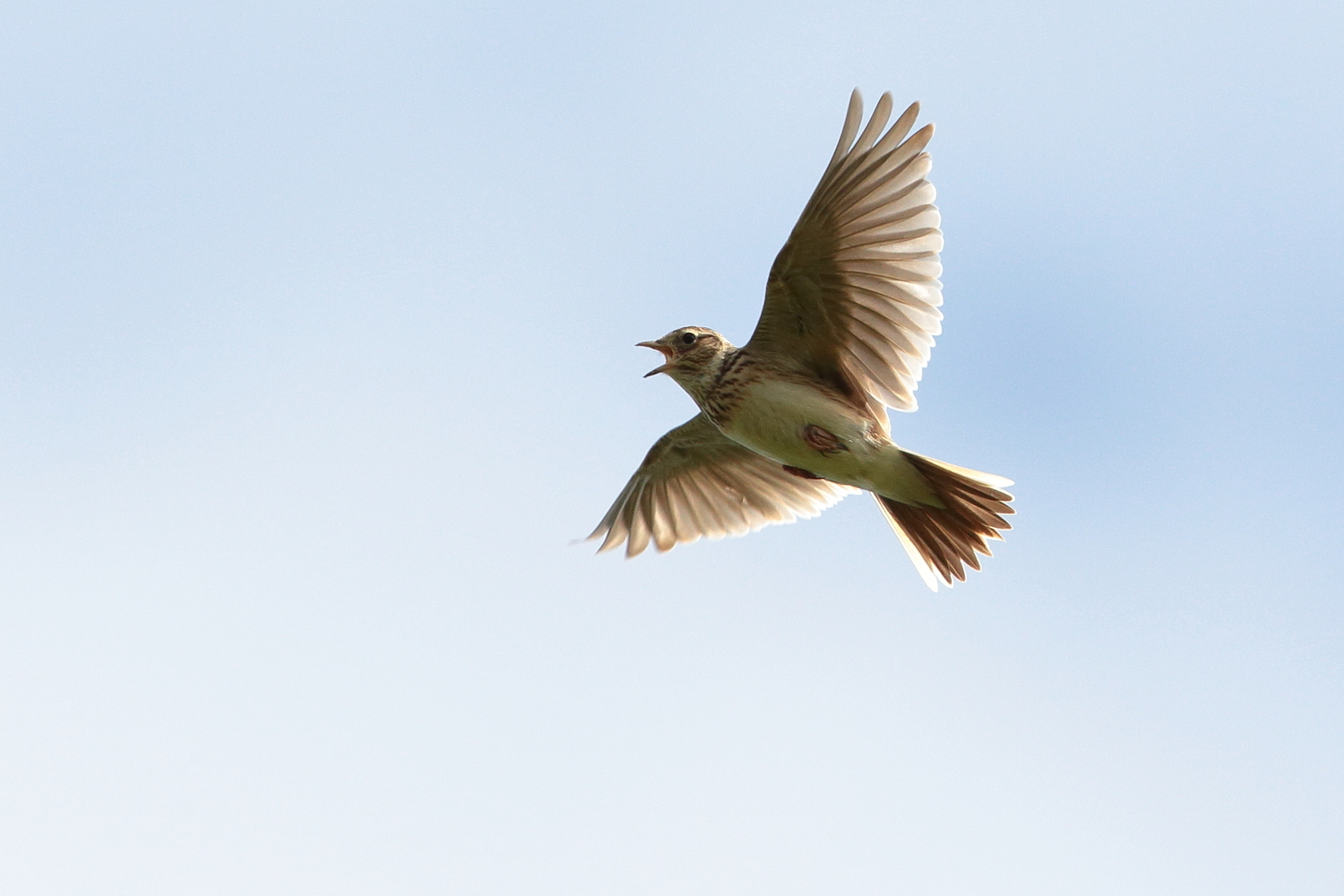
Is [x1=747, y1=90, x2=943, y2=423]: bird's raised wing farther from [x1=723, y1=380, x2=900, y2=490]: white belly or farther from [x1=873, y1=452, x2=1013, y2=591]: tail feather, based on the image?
[x1=873, y1=452, x2=1013, y2=591]: tail feather

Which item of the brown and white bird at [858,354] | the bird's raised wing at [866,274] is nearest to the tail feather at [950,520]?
the brown and white bird at [858,354]

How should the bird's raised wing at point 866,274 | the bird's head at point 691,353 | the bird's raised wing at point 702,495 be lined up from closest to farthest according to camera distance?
the bird's raised wing at point 866,274
the bird's head at point 691,353
the bird's raised wing at point 702,495

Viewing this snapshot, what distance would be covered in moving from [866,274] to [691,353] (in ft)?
4.32

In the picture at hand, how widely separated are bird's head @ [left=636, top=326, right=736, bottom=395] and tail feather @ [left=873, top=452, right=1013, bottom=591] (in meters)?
1.30

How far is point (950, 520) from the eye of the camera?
7590mm

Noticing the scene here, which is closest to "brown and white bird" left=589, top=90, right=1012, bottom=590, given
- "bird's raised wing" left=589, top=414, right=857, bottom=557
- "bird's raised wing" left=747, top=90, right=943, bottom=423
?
"bird's raised wing" left=747, top=90, right=943, bottom=423

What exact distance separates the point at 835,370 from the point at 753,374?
50 cm

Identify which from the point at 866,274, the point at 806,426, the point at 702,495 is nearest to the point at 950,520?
the point at 806,426

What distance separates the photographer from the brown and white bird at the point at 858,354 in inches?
281

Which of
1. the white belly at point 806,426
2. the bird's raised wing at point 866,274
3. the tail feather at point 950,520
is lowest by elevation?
the tail feather at point 950,520

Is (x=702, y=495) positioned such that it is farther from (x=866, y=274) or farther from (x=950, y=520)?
(x=866, y=274)

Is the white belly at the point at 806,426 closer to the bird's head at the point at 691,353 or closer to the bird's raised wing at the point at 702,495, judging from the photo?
the bird's head at the point at 691,353

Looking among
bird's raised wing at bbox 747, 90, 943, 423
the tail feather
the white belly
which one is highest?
bird's raised wing at bbox 747, 90, 943, 423

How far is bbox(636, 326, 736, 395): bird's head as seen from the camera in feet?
26.4
